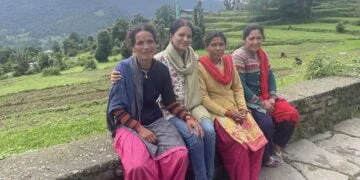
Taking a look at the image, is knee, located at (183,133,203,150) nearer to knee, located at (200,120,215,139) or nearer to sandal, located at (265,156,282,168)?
knee, located at (200,120,215,139)

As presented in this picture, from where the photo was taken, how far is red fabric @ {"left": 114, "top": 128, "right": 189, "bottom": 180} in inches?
96.3

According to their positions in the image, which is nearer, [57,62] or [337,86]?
[337,86]

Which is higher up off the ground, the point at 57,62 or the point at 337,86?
the point at 337,86

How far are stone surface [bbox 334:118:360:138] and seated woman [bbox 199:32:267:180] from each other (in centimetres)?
149

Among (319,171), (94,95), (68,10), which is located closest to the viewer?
(319,171)

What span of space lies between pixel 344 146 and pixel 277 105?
0.83 meters

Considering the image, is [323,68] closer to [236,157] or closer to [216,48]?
[216,48]

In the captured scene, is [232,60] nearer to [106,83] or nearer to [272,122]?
[272,122]

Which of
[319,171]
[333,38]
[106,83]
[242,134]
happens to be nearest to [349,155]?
[319,171]

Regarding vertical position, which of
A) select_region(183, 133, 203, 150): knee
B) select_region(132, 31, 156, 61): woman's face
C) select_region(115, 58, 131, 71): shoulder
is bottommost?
select_region(183, 133, 203, 150): knee

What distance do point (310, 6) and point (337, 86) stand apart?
39.4 metres

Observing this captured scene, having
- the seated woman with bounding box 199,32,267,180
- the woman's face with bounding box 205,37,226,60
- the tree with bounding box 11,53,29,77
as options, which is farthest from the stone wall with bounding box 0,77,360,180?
the tree with bounding box 11,53,29,77

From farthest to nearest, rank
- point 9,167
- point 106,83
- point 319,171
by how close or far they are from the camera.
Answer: point 106,83, point 319,171, point 9,167

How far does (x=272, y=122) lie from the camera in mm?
3480
